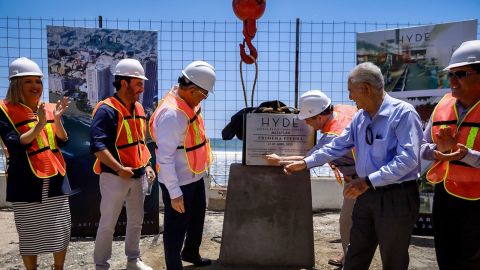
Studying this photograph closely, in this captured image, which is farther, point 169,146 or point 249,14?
point 249,14

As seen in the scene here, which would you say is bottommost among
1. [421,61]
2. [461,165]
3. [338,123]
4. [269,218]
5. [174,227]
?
[269,218]

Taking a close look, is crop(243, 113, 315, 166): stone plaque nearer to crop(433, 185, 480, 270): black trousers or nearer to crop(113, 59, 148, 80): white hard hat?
crop(113, 59, 148, 80): white hard hat

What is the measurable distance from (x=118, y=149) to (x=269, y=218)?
5.17ft

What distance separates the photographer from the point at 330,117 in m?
3.85

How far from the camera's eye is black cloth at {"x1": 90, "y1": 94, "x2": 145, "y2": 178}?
3.58 meters

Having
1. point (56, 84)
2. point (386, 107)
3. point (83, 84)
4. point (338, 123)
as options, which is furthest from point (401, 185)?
point (56, 84)

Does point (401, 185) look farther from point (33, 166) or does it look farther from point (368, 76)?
point (33, 166)

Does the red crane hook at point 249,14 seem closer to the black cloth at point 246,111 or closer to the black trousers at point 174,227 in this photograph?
the black cloth at point 246,111

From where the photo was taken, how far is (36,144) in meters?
3.44

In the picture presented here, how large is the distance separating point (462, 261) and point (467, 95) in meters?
1.06

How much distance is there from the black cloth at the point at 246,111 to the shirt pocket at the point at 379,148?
1.68 m

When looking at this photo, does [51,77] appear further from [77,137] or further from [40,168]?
[40,168]

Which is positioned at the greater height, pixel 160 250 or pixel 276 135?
pixel 276 135

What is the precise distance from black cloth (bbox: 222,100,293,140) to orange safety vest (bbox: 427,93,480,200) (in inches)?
67.3
